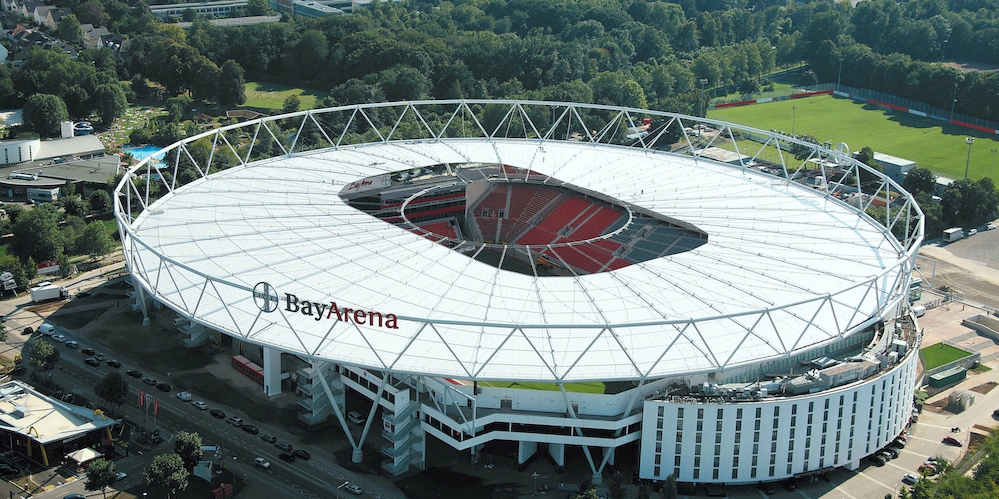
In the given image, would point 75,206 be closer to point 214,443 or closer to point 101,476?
point 214,443

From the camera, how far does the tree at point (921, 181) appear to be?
18288 centimetres

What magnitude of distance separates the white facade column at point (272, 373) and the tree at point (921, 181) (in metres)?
125

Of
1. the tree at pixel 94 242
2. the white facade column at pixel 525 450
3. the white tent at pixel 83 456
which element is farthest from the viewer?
the tree at pixel 94 242

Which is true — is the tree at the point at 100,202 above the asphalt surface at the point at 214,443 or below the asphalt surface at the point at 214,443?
above

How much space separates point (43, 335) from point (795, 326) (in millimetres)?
88106

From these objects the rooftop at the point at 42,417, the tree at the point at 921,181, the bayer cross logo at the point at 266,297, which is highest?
the bayer cross logo at the point at 266,297

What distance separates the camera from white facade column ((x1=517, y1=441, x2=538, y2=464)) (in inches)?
3812

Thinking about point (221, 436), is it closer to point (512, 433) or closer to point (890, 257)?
point (512, 433)

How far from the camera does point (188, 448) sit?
310ft

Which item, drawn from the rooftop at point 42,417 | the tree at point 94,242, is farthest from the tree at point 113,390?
the tree at point 94,242

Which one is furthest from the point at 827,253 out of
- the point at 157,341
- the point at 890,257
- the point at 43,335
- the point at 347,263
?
the point at 43,335

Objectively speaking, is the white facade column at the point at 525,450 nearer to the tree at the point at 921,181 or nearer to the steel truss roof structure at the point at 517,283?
the steel truss roof structure at the point at 517,283

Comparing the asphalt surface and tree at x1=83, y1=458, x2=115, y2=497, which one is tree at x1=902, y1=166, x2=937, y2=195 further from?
tree at x1=83, y1=458, x2=115, y2=497

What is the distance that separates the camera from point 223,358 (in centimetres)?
11706
